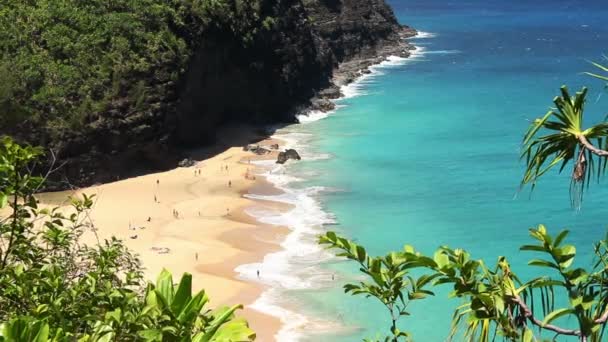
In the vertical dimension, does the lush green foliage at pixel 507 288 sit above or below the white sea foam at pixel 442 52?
above

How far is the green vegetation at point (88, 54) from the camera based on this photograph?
29891 mm

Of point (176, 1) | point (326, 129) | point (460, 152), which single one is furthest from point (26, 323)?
point (326, 129)

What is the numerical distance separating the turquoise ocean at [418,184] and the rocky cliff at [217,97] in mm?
2468

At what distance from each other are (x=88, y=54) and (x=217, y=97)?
789 cm

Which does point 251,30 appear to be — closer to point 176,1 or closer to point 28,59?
point 176,1

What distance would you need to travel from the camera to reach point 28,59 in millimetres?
30734

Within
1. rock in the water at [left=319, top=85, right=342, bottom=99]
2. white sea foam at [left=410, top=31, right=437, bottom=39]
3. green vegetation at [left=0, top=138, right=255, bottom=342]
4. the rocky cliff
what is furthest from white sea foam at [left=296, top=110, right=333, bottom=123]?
white sea foam at [left=410, top=31, right=437, bottom=39]

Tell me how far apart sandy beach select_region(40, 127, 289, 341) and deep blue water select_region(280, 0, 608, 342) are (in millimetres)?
2417

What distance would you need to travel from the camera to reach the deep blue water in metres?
24.5

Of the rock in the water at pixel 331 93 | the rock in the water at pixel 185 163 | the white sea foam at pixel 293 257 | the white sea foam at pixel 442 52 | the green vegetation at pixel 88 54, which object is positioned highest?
the green vegetation at pixel 88 54

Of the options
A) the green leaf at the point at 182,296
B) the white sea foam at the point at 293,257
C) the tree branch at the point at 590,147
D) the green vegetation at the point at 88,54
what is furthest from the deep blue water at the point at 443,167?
the green vegetation at the point at 88,54

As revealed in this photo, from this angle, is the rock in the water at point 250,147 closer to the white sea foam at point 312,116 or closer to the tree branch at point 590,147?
the white sea foam at point 312,116

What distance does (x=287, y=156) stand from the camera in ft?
115

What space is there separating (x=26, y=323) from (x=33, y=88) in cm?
2855
